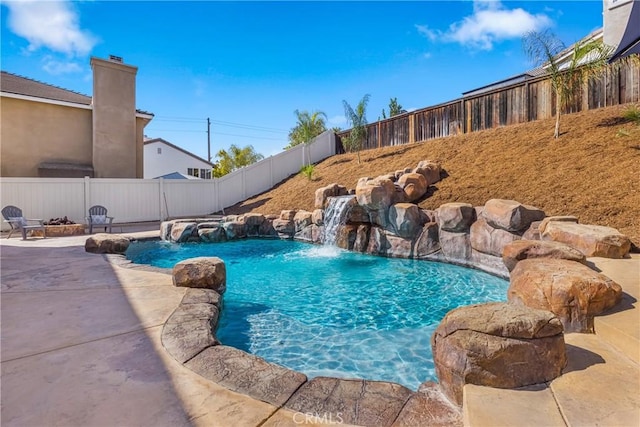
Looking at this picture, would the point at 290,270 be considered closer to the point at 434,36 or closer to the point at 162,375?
the point at 162,375

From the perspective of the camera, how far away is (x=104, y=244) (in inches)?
253

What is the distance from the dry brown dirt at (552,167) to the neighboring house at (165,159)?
19910mm

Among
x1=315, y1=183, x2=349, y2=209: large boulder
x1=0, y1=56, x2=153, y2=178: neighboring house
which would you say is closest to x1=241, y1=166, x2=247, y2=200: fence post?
x1=0, y1=56, x2=153, y2=178: neighboring house

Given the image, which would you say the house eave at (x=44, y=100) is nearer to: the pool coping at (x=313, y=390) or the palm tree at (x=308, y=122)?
the palm tree at (x=308, y=122)

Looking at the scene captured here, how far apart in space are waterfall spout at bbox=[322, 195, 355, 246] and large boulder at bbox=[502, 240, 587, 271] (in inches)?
169

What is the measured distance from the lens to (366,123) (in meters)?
14.6

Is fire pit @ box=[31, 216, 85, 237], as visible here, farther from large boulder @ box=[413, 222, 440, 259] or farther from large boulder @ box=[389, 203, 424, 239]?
large boulder @ box=[413, 222, 440, 259]

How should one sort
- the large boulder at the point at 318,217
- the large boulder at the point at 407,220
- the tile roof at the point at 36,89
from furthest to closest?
1. the tile roof at the point at 36,89
2. the large boulder at the point at 318,217
3. the large boulder at the point at 407,220

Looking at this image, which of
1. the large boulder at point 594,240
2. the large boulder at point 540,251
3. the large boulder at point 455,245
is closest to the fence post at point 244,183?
the large boulder at point 455,245

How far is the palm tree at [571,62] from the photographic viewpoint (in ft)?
25.1

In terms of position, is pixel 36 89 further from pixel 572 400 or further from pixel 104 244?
pixel 572 400

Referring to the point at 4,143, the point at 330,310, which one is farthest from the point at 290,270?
the point at 4,143

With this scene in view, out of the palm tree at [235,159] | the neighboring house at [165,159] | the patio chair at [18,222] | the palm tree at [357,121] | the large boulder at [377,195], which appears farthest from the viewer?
the palm tree at [235,159]

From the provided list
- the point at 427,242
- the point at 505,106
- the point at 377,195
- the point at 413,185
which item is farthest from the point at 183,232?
the point at 505,106
